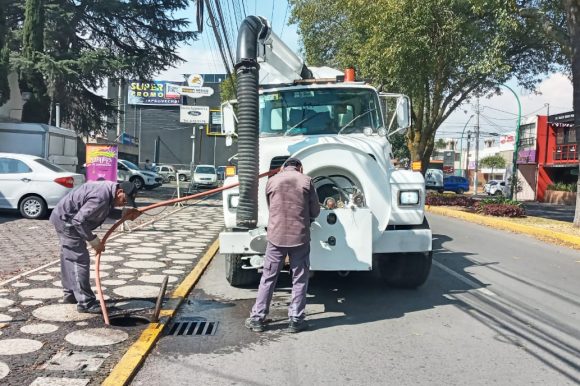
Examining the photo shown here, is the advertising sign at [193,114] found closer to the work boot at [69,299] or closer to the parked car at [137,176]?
the parked car at [137,176]

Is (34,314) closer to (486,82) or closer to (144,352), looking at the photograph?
(144,352)

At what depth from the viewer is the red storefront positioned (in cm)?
3584

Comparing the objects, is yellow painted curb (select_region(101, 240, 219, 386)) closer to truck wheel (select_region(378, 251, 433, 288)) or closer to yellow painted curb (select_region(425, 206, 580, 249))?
truck wheel (select_region(378, 251, 433, 288))

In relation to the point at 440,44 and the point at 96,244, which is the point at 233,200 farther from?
the point at 440,44

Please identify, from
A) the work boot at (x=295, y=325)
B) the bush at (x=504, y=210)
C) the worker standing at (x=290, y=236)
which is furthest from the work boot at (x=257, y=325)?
the bush at (x=504, y=210)

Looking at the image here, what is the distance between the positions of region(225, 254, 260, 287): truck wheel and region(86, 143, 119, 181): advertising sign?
6940 millimetres

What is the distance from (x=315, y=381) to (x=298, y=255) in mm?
1440

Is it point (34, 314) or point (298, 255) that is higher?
point (298, 255)

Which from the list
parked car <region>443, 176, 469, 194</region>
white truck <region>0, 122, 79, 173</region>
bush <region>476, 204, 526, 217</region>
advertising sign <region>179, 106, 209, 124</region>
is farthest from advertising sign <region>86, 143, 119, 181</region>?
parked car <region>443, 176, 469, 194</region>

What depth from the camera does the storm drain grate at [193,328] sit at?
5250 millimetres

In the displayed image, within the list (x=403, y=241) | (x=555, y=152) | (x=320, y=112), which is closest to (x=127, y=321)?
(x=403, y=241)

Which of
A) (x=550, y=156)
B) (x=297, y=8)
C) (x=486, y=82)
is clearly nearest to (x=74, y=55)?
(x=297, y=8)

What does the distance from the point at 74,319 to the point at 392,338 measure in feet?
10.2

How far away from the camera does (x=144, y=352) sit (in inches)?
178
